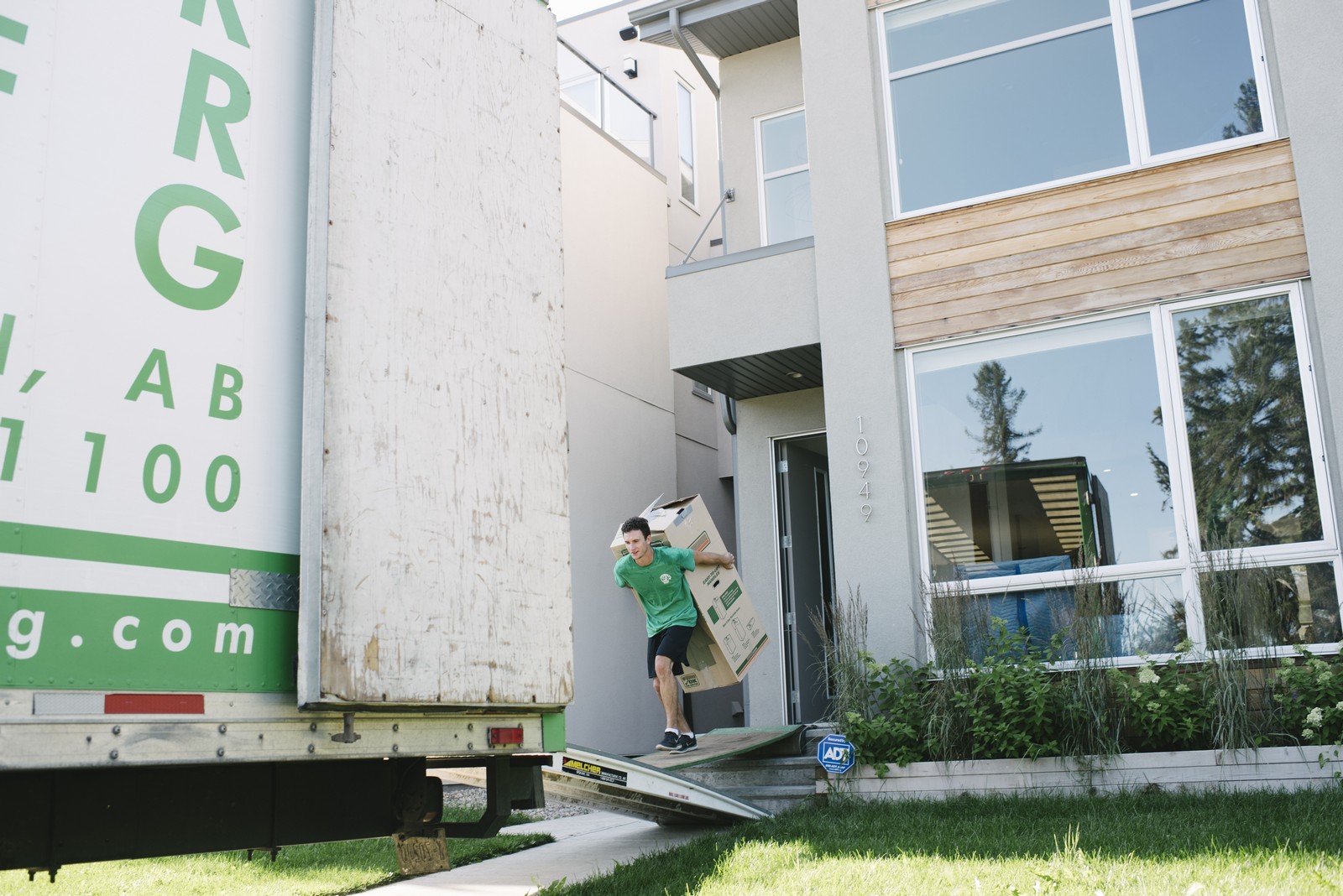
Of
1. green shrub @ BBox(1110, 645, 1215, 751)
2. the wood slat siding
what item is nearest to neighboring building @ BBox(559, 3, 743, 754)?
the wood slat siding

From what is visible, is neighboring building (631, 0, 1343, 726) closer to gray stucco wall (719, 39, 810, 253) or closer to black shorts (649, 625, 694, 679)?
black shorts (649, 625, 694, 679)

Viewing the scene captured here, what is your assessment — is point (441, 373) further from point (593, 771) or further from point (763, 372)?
point (763, 372)

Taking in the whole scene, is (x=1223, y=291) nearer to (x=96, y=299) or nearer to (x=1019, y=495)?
(x=1019, y=495)

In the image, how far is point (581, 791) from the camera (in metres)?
6.30

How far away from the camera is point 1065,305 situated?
7.92m

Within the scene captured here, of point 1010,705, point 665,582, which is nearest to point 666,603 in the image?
point 665,582

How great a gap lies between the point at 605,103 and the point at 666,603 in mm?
7471

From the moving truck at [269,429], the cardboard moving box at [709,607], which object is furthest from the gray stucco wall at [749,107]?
the moving truck at [269,429]

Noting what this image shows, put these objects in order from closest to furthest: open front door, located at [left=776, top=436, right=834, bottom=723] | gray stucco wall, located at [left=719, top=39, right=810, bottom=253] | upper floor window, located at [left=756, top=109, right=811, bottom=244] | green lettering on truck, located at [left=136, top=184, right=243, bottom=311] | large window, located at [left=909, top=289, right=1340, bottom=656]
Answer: green lettering on truck, located at [left=136, top=184, right=243, bottom=311] < large window, located at [left=909, top=289, right=1340, bottom=656] < open front door, located at [left=776, top=436, right=834, bottom=723] < upper floor window, located at [left=756, top=109, right=811, bottom=244] < gray stucco wall, located at [left=719, top=39, right=810, bottom=253]

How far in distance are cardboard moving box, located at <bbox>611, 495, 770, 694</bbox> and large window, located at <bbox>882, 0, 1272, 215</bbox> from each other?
2.87 metres

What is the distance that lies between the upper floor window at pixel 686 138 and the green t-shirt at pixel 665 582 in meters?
7.94

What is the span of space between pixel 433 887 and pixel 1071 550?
457 cm

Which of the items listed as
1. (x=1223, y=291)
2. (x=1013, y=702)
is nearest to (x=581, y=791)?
(x=1013, y=702)

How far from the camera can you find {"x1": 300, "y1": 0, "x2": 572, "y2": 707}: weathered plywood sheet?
3.50 metres
